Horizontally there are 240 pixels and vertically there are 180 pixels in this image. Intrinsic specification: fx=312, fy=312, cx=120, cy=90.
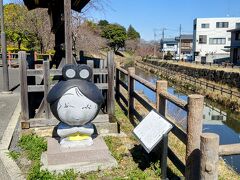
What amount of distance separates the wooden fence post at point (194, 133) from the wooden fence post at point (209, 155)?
58cm

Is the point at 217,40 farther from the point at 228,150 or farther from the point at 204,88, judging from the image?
the point at 228,150

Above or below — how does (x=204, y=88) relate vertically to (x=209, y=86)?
below

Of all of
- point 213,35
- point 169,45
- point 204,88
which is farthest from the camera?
point 169,45

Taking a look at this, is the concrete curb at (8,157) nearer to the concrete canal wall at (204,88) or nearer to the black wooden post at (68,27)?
the black wooden post at (68,27)

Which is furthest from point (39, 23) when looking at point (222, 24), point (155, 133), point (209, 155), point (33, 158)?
point (222, 24)

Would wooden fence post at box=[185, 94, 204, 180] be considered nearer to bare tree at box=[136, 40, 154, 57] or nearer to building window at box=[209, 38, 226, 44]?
building window at box=[209, 38, 226, 44]

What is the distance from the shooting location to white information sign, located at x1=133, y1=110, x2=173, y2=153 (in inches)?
161

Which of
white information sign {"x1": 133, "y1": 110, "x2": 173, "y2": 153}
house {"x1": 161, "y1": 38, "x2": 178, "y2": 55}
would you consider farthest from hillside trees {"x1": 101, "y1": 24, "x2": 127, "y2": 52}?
white information sign {"x1": 133, "y1": 110, "x2": 173, "y2": 153}

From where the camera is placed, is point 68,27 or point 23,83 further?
point 68,27

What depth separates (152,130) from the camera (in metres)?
4.34

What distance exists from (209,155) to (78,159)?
2.35m

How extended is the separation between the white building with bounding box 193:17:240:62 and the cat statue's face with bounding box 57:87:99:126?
56.0m

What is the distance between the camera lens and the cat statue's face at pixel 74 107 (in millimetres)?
4793

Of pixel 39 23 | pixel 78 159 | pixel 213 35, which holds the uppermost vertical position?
pixel 213 35
